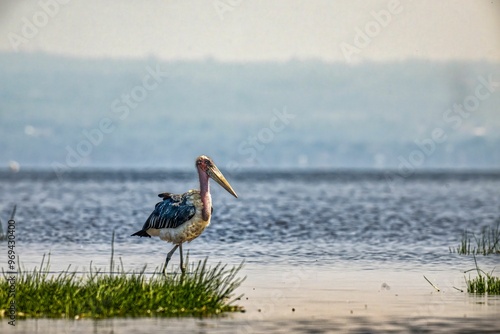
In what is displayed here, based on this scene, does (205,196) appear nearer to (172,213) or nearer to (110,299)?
(172,213)

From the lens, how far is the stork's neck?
19797mm

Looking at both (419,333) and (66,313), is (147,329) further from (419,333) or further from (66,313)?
(419,333)

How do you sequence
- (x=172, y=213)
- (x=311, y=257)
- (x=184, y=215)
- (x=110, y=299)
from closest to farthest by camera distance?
1. (x=110, y=299)
2. (x=184, y=215)
3. (x=172, y=213)
4. (x=311, y=257)

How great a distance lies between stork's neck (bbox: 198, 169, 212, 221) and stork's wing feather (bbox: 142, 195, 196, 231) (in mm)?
202

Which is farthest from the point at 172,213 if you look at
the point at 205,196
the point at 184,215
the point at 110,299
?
the point at 110,299

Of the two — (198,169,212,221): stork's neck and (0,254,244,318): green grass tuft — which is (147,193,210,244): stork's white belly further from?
(0,254,244,318): green grass tuft

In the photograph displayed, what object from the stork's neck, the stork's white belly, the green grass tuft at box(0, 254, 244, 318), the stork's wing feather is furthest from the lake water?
the stork's wing feather

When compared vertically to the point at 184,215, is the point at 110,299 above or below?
below

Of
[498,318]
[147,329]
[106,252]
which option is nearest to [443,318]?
[498,318]

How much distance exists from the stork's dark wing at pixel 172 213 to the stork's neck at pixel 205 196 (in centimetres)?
20

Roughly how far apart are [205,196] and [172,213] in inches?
26.7

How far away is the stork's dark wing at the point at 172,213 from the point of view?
64.8ft

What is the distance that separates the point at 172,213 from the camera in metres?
19.8

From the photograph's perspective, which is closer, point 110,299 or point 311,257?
point 110,299
